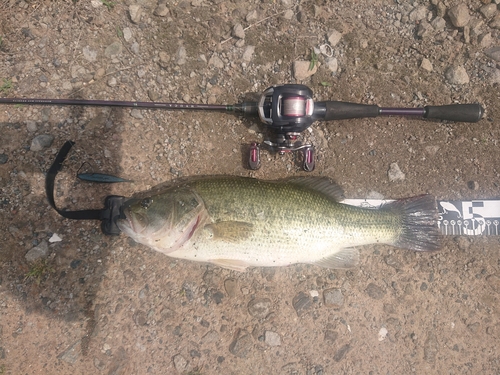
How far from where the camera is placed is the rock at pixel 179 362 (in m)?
3.11

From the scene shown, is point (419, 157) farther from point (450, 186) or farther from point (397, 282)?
point (397, 282)

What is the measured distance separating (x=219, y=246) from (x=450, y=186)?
8.11 feet

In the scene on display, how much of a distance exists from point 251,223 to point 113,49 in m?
2.30

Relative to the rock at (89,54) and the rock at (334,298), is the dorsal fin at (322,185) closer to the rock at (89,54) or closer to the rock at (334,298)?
the rock at (334,298)

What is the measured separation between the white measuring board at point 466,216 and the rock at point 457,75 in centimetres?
128

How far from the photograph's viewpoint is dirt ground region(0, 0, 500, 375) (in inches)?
122

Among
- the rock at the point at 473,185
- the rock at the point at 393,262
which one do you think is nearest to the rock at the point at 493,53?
the rock at the point at 473,185

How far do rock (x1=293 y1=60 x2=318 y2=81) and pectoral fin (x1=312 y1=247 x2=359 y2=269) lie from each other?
5.95 ft

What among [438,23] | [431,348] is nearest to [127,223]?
[431,348]

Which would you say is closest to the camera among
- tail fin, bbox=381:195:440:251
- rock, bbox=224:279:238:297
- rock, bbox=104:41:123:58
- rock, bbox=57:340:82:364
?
rock, bbox=57:340:82:364

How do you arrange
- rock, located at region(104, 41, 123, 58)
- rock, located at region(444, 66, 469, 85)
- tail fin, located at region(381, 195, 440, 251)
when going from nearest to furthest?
tail fin, located at region(381, 195, 440, 251) < rock, located at region(104, 41, 123, 58) < rock, located at region(444, 66, 469, 85)

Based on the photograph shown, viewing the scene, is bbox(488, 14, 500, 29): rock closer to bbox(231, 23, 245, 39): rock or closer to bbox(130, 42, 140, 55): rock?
bbox(231, 23, 245, 39): rock

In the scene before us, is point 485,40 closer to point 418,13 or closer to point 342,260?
point 418,13

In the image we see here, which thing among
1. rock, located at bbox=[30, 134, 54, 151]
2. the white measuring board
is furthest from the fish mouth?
the white measuring board
